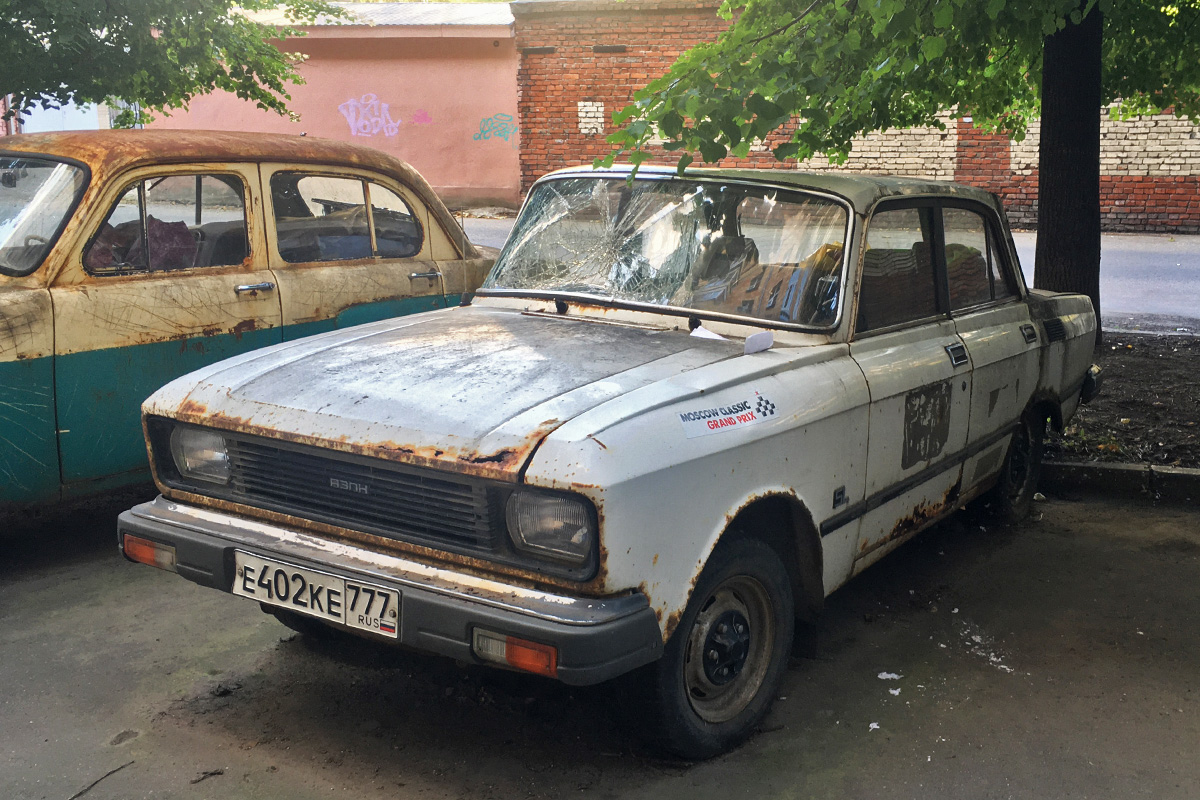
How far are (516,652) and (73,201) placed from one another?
308cm

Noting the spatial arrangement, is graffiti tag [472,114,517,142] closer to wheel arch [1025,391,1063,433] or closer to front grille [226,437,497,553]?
wheel arch [1025,391,1063,433]

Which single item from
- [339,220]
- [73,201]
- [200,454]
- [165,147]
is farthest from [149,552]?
[339,220]

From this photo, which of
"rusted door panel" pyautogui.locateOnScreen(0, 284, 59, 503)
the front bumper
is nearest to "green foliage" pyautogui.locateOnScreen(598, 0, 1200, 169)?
the front bumper

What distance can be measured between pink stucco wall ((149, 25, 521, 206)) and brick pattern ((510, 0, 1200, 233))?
67 centimetres

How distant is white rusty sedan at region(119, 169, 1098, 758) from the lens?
2.64 metres

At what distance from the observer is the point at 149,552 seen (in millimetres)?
3191

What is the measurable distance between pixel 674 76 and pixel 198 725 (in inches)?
124

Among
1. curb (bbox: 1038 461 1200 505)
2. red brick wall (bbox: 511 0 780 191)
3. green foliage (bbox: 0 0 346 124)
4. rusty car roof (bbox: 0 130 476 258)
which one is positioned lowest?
curb (bbox: 1038 461 1200 505)

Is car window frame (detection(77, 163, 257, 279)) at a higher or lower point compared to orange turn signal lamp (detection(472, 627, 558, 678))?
higher

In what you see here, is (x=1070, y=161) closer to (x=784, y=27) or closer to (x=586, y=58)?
(x=784, y=27)

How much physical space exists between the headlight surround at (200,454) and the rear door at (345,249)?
72.0 inches

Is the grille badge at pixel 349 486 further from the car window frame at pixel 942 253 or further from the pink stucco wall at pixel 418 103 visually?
the pink stucco wall at pixel 418 103

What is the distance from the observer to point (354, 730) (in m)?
3.25

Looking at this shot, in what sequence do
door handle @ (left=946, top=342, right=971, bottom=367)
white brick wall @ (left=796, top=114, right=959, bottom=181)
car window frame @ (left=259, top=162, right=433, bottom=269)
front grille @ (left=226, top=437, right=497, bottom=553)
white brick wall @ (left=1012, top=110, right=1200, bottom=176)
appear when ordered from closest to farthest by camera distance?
front grille @ (left=226, top=437, right=497, bottom=553) → door handle @ (left=946, top=342, right=971, bottom=367) → car window frame @ (left=259, top=162, right=433, bottom=269) → white brick wall @ (left=1012, top=110, right=1200, bottom=176) → white brick wall @ (left=796, top=114, right=959, bottom=181)
